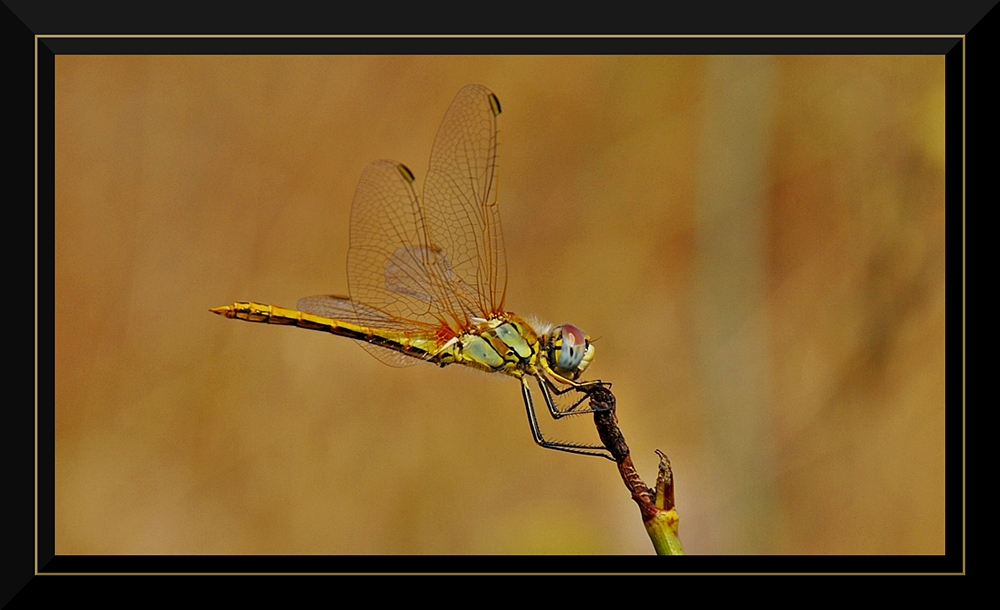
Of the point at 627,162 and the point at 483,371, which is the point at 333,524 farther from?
the point at 627,162

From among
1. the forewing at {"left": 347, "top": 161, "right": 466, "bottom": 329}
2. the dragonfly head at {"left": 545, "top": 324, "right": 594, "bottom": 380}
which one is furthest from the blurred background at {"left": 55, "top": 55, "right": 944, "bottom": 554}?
the dragonfly head at {"left": 545, "top": 324, "right": 594, "bottom": 380}

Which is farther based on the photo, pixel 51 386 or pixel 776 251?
pixel 776 251

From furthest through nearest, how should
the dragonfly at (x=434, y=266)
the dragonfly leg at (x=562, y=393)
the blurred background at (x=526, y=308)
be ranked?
the blurred background at (x=526, y=308)
the dragonfly at (x=434, y=266)
the dragonfly leg at (x=562, y=393)

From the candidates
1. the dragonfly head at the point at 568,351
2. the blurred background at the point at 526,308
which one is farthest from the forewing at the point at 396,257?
the blurred background at the point at 526,308

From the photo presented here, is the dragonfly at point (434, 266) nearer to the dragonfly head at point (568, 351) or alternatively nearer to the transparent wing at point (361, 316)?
the transparent wing at point (361, 316)

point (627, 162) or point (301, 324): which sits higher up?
point (627, 162)

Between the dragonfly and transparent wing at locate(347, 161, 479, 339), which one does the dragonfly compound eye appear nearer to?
the dragonfly

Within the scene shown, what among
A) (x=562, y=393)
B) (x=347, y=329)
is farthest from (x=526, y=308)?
(x=562, y=393)
